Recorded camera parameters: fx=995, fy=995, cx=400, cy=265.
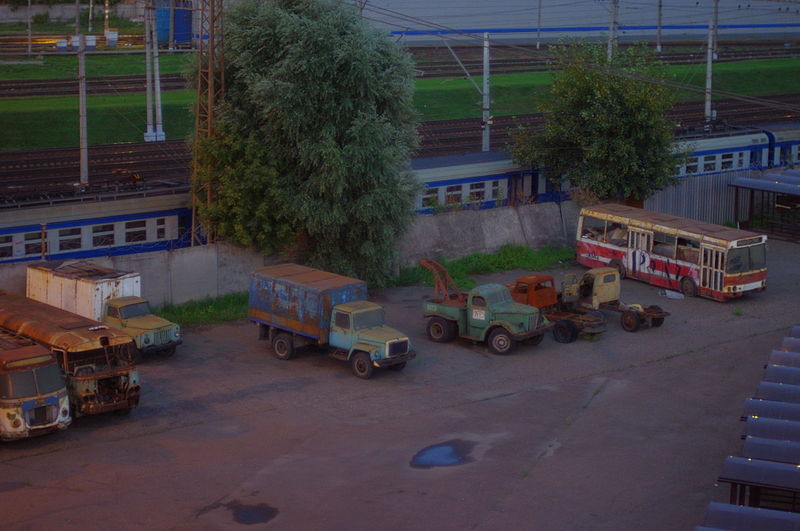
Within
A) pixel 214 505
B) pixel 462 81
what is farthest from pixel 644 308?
pixel 462 81

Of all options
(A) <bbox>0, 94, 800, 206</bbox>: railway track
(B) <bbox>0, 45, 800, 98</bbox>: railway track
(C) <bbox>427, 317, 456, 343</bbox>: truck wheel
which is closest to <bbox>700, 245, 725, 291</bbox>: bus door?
(C) <bbox>427, 317, 456, 343</bbox>: truck wheel

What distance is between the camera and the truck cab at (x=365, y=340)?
2244cm

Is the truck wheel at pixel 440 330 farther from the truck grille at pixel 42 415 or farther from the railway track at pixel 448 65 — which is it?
the railway track at pixel 448 65

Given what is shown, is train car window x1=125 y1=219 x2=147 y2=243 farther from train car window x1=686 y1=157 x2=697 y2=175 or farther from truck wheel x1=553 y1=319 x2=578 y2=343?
train car window x1=686 y1=157 x2=697 y2=175

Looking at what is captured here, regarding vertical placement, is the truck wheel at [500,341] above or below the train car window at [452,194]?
below

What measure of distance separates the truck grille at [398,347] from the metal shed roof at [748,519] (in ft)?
33.8

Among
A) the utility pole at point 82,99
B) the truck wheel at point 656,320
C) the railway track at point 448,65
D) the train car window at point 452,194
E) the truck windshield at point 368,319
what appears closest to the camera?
the truck windshield at point 368,319

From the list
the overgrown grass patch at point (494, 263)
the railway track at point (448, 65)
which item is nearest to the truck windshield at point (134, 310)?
the overgrown grass patch at point (494, 263)

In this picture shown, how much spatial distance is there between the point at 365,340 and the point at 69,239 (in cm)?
1073

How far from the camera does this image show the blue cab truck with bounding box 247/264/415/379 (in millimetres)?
22625

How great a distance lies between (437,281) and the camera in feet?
86.8

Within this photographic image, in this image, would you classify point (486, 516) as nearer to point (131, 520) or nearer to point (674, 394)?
point (131, 520)

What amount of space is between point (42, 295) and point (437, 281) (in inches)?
396

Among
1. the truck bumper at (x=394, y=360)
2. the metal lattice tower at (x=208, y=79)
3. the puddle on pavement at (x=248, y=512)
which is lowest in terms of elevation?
the puddle on pavement at (x=248, y=512)
